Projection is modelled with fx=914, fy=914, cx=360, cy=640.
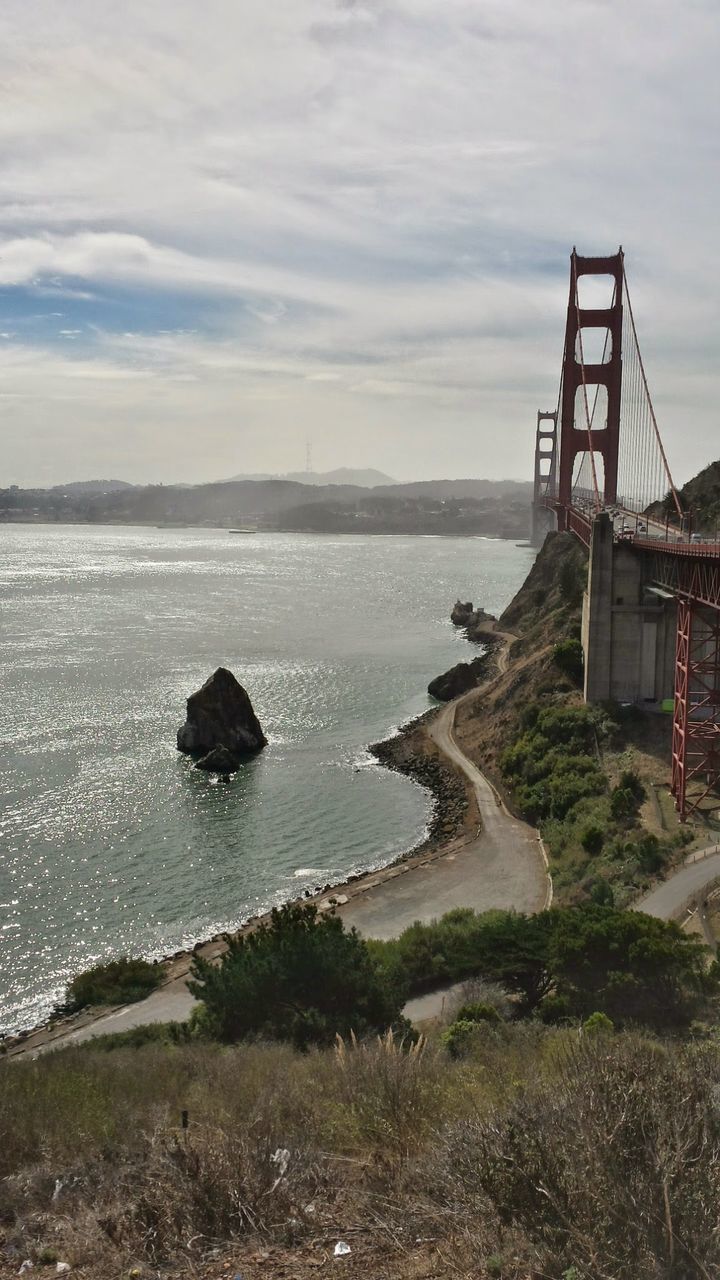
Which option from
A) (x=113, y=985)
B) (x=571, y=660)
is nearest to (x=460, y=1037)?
(x=113, y=985)

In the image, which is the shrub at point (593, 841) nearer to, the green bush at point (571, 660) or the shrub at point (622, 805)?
the shrub at point (622, 805)

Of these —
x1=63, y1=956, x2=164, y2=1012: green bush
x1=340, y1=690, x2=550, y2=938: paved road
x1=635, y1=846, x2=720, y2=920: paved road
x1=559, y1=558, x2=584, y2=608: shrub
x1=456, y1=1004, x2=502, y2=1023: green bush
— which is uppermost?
x1=559, y1=558, x2=584, y2=608: shrub

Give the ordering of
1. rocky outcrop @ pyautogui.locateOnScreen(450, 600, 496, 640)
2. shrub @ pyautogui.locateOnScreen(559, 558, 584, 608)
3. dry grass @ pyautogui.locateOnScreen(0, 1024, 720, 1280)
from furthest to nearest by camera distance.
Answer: rocky outcrop @ pyautogui.locateOnScreen(450, 600, 496, 640) → shrub @ pyautogui.locateOnScreen(559, 558, 584, 608) → dry grass @ pyautogui.locateOnScreen(0, 1024, 720, 1280)

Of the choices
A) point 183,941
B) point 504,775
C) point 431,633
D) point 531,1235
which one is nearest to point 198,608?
point 431,633

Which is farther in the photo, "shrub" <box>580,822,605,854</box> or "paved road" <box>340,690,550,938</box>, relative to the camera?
"shrub" <box>580,822,605,854</box>

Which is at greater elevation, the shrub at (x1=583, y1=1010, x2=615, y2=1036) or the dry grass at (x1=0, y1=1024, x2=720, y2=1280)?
the dry grass at (x1=0, y1=1024, x2=720, y2=1280)

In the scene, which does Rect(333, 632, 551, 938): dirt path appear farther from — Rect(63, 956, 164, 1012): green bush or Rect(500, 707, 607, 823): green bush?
Rect(63, 956, 164, 1012): green bush

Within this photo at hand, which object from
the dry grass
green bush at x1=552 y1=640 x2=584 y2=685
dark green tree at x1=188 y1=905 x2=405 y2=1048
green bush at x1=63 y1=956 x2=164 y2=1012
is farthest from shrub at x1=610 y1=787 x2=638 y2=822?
the dry grass
